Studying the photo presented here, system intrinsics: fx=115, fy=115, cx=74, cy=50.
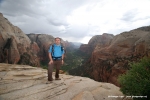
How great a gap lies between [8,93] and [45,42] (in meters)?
65.7

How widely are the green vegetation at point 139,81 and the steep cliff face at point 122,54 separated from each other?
22164mm

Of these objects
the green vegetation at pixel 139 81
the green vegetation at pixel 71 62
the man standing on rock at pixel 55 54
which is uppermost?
the man standing on rock at pixel 55 54

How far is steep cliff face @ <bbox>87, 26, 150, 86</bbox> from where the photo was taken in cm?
2634

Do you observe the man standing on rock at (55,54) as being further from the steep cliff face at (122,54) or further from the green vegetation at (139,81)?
the steep cliff face at (122,54)

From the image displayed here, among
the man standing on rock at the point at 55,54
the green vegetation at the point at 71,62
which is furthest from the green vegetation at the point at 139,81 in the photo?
the green vegetation at the point at 71,62

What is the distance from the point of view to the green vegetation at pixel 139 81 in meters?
4.12

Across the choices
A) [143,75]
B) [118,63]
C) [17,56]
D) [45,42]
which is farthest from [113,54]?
[45,42]

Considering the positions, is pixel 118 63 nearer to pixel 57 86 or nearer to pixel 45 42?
pixel 57 86

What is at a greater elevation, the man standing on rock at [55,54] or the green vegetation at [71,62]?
the man standing on rock at [55,54]

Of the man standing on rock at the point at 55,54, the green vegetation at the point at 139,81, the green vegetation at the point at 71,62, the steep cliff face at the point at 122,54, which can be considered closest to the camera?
the green vegetation at the point at 139,81

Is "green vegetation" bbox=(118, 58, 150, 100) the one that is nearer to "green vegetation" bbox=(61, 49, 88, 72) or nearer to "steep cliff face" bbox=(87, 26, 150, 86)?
"steep cliff face" bbox=(87, 26, 150, 86)

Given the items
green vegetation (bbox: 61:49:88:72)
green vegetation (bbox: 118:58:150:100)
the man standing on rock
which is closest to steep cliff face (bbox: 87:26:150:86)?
green vegetation (bbox: 118:58:150:100)

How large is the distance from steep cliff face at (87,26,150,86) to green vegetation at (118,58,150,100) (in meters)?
22.2

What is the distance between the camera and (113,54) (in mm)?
33875
